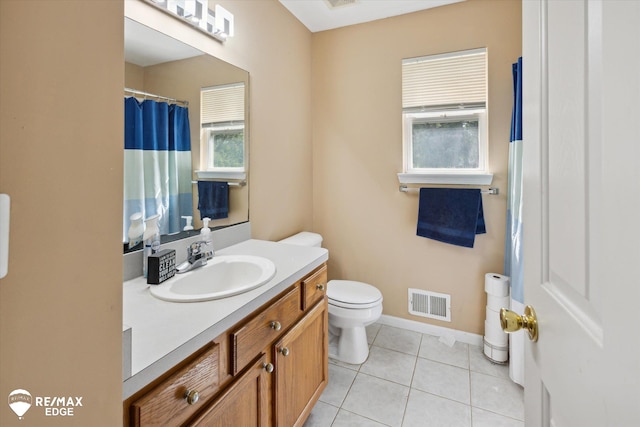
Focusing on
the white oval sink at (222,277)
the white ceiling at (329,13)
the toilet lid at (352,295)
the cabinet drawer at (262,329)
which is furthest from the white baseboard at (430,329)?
the white ceiling at (329,13)

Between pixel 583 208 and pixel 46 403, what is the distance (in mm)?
762

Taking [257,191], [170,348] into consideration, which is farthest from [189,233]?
[170,348]

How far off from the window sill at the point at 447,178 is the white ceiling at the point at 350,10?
1.23m

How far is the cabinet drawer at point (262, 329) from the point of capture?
93 centimetres

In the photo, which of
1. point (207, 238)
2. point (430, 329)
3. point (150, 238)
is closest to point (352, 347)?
point (430, 329)

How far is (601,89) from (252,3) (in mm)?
2007

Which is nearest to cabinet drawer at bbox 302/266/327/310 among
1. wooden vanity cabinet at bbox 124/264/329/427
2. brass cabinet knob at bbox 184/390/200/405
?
wooden vanity cabinet at bbox 124/264/329/427

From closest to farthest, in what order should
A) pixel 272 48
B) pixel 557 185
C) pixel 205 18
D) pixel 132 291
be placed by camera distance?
pixel 557 185, pixel 132 291, pixel 205 18, pixel 272 48

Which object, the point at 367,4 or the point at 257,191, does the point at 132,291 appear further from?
the point at 367,4

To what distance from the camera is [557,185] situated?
55 centimetres

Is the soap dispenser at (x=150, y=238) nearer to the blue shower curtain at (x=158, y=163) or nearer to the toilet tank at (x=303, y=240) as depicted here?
the blue shower curtain at (x=158, y=163)

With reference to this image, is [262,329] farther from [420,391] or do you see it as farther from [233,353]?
[420,391]

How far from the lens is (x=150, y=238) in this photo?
123cm

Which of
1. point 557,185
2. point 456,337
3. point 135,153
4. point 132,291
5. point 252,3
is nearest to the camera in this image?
point 557,185
